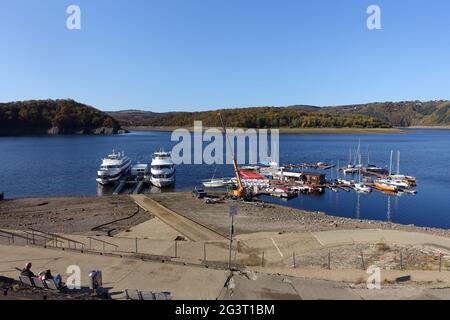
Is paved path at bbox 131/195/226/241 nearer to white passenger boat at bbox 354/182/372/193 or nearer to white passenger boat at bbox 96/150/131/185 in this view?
white passenger boat at bbox 96/150/131/185

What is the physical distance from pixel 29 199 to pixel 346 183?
154ft

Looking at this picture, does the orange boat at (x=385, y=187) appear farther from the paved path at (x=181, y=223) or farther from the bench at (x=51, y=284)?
the bench at (x=51, y=284)

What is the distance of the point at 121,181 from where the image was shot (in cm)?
6550

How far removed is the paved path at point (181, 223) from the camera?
94.4 ft

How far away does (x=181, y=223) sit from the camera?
33219mm

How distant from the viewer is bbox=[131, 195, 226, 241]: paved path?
1132 inches

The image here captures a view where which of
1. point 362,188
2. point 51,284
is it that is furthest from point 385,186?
point 51,284

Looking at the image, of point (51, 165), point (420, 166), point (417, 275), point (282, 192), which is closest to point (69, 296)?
point (417, 275)

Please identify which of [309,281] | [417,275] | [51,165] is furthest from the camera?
[51,165]

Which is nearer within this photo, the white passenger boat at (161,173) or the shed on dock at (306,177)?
the white passenger boat at (161,173)

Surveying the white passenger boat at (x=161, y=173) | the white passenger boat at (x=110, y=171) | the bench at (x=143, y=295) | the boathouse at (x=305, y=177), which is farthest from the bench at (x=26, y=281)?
the boathouse at (x=305, y=177)

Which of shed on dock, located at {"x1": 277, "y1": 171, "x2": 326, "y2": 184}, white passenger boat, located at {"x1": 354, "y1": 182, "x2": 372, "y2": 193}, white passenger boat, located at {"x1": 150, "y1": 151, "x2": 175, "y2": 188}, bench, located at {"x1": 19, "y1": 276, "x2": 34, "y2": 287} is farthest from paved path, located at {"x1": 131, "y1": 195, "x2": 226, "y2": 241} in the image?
white passenger boat, located at {"x1": 354, "y1": 182, "x2": 372, "y2": 193}

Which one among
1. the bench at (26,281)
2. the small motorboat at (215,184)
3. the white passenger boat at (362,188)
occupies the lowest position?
the white passenger boat at (362,188)
